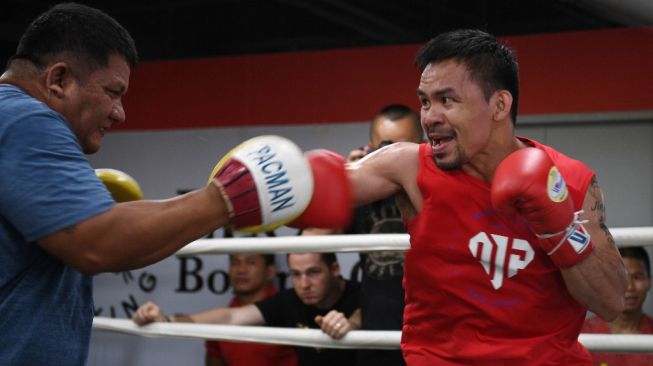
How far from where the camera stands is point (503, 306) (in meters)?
1.82

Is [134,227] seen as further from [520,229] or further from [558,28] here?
[558,28]

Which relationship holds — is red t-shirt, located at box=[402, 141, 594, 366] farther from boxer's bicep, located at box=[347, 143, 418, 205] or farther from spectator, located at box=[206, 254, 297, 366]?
spectator, located at box=[206, 254, 297, 366]

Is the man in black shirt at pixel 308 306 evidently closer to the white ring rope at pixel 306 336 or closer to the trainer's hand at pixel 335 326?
the white ring rope at pixel 306 336

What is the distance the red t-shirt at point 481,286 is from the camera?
71.4 inches

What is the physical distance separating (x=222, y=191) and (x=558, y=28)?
2.79 m

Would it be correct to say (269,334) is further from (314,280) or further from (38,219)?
(38,219)

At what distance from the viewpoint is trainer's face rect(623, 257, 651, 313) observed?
3055mm

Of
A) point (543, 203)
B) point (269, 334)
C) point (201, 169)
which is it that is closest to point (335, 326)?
point (269, 334)

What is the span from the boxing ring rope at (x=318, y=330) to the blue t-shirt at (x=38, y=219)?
978 millimetres

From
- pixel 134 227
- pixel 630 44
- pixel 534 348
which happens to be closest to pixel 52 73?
pixel 134 227

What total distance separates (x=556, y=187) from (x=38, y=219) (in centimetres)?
94

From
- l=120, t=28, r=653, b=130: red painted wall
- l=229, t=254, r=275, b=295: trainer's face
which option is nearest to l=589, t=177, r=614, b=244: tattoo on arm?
l=120, t=28, r=653, b=130: red painted wall

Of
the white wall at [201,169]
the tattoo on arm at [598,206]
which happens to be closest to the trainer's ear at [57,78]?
the tattoo on arm at [598,206]

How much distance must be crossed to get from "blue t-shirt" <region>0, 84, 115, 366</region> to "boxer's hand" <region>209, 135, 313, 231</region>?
0.18 metres
